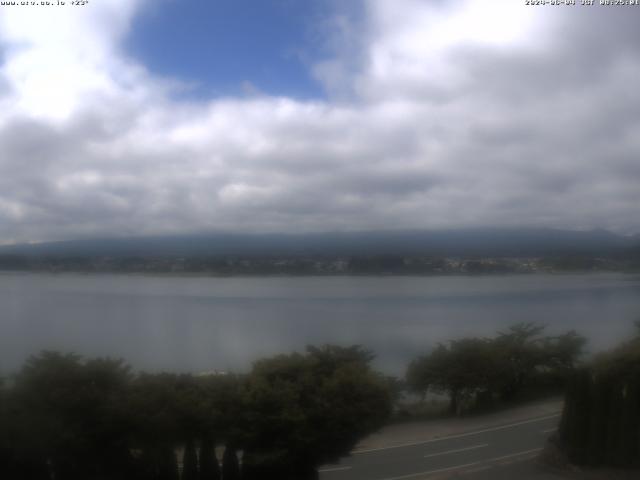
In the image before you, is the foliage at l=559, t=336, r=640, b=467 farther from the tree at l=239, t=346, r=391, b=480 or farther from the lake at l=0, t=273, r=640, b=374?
the tree at l=239, t=346, r=391, b=480

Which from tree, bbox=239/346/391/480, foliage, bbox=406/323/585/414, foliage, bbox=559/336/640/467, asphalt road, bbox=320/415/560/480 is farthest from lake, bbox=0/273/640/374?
asphalt road, bbox=320/415/560/480

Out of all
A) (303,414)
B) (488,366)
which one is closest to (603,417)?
(488,366)

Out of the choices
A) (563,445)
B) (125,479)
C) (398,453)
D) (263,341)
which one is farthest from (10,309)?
(563,445)

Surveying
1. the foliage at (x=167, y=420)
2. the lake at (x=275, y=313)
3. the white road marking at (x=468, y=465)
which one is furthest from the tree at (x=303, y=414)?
the lake at (x=275, y=313)

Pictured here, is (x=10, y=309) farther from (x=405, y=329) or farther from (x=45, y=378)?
(x=405, y=329)

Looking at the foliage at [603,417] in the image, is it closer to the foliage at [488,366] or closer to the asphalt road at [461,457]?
the asphalt road at [461,457]

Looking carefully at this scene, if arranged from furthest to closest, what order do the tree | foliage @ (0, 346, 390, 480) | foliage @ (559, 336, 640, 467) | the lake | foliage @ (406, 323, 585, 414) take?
foliage @ (406, 323, 585, 414)
the lake
foliage @ (559, 336, 640, 467)
the tree
foliage @ (0, 346, 390, 480)
